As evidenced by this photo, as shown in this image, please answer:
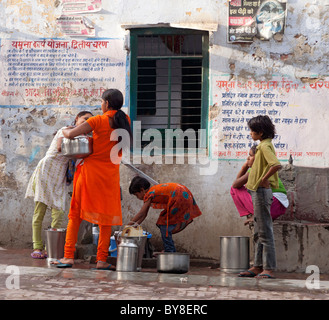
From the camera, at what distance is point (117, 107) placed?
22.5ft

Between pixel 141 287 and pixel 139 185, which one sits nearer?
pixel 141 287

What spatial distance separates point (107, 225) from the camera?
6.82 meters

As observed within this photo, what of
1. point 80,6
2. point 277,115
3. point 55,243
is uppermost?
point 80,6

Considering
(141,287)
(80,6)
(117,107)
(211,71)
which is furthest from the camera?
(80,6)

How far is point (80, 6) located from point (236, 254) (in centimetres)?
403

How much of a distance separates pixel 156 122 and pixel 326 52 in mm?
2448

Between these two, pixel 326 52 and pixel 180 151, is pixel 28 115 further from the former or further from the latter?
pixel 326 52

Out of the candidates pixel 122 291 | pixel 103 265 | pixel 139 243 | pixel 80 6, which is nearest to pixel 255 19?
pixel 80 6

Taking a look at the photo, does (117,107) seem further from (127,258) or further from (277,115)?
(277,115)

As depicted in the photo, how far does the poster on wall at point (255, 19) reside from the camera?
8430 mm

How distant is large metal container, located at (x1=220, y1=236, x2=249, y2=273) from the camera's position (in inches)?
281

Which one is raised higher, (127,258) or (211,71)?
(211,71)

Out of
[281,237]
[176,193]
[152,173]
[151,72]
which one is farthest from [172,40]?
[281,237]

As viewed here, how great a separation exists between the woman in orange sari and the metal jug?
7.1 inches
